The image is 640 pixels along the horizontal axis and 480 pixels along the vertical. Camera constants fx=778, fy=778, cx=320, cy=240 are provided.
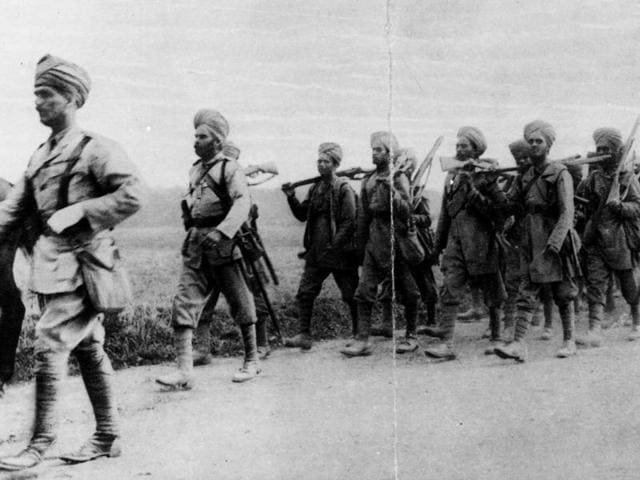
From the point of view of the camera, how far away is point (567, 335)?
236 inches

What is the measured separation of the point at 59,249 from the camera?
3799mm

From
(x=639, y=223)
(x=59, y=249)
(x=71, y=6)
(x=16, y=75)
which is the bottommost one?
(x=639, y=223)

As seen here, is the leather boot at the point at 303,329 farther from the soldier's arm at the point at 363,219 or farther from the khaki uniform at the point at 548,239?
the khaki uniform at the point at 548,239

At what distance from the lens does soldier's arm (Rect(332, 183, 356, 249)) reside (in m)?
6.48

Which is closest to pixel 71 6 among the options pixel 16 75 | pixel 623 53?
pixel 16 75

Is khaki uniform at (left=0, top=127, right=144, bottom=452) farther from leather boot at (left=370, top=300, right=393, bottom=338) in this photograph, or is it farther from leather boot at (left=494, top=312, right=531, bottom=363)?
leather boot at (left=370, top=300, right=393, bottom=338)

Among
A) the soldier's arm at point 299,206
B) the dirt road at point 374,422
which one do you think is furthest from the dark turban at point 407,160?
the dirt road at point 374,422

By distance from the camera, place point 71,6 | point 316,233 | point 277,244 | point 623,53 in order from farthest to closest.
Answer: point 277,244 → point 623,53 → point 316,233 → point 71,6

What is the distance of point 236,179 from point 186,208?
0.49 metres

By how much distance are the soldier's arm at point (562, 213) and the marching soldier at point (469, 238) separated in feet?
1.52

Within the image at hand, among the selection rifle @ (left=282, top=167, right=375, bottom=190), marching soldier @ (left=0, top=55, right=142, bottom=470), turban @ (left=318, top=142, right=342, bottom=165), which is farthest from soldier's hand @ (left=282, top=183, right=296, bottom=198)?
marching soldier @ (left=0, top=55, right=142, bottom=470)

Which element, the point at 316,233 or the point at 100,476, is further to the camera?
the point at 316,233

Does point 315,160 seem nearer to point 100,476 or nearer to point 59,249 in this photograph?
point 59,249

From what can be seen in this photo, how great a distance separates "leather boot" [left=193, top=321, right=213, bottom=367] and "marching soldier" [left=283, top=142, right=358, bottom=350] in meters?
0.80
